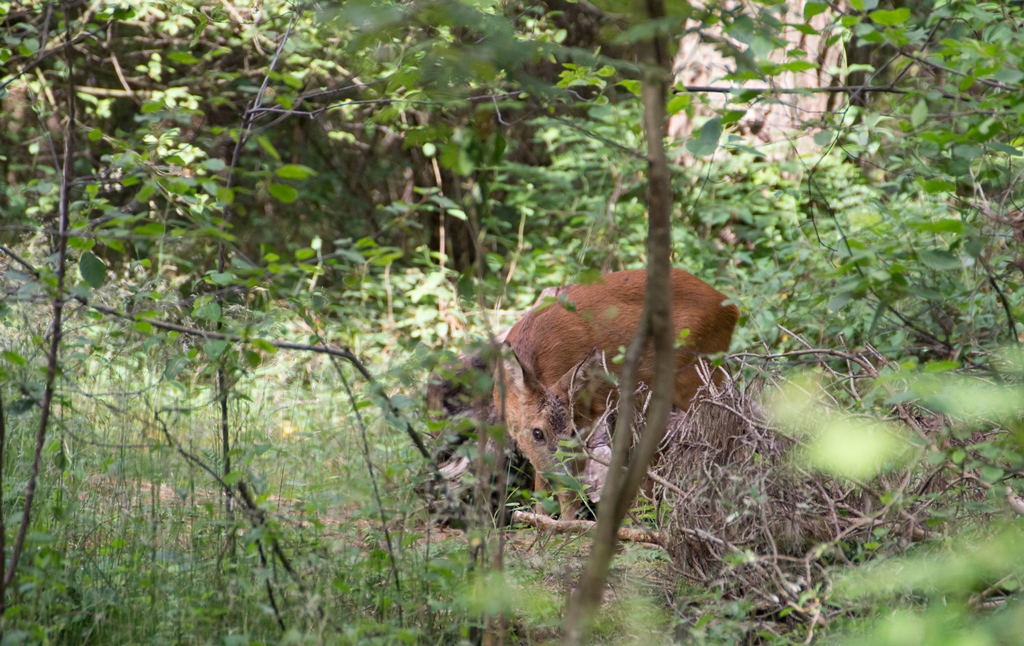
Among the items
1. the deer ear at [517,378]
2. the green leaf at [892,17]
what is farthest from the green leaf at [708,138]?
the deer ear at [517,378]

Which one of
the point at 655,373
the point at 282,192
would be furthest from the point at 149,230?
the point at 655,373

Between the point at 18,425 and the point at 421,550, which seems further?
the point at 18,425

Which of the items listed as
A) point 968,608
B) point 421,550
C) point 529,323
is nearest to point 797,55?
point 968,608

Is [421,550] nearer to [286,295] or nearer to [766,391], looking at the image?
[286,295]

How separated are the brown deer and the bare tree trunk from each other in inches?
141

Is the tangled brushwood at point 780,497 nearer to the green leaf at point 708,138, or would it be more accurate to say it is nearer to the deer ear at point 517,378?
the green leaf at point 708,138

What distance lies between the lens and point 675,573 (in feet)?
12.6

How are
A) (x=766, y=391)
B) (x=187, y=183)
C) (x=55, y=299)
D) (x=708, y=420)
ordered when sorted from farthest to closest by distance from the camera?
(x=766, y=391) → (x=708, y=420) → (x=187, y=183) → (x=55, y=299)

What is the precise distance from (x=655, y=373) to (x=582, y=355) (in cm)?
420

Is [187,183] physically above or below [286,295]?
above

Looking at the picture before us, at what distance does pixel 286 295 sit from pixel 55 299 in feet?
2.86

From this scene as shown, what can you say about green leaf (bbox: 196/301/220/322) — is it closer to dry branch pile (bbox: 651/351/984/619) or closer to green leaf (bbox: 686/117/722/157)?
green leaf (bbox: 686/117/722/157)

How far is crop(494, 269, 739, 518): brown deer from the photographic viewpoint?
5.79 meters

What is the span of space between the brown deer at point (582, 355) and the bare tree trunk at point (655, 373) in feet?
11.8
